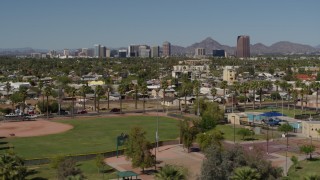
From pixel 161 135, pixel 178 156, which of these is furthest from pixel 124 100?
pixel 178 156

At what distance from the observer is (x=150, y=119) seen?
10319 centimetres

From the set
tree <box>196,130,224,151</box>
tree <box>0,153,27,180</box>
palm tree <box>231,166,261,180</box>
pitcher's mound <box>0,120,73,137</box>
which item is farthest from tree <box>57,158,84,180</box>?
pitcher's mound <box>0,120,73,137</box>

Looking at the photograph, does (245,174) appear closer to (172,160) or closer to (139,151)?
(139,151)

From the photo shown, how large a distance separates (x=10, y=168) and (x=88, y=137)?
38409mm

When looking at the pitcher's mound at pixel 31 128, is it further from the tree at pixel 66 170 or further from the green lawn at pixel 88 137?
the tree at pixel 66 170

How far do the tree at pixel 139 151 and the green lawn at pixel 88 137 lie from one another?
12.1m

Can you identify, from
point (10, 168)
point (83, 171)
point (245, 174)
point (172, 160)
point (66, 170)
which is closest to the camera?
point (245, 174)

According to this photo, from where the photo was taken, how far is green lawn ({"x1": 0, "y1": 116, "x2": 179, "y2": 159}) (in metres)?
69.6

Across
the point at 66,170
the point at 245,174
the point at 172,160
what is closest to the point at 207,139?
the point at 172,160

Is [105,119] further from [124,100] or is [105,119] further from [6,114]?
[124,100]

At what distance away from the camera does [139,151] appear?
56.0m

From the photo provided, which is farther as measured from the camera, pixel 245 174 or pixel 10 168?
pixel 10 168

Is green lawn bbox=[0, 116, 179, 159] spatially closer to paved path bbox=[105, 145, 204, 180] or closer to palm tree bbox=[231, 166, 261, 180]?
paved path bbox=[105, 145, 204, 180]

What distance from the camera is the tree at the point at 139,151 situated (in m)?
55.7
